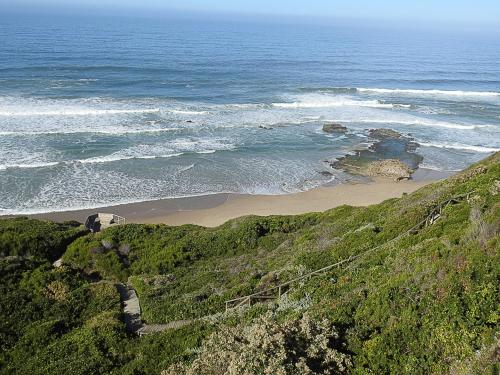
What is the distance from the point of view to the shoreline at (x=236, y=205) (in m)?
28.8

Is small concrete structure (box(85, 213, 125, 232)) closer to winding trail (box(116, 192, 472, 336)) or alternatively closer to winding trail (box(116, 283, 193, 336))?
winding trail (box(116, 283, 193, 336))

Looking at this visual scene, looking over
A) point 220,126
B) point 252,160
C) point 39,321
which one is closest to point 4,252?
point 39,321

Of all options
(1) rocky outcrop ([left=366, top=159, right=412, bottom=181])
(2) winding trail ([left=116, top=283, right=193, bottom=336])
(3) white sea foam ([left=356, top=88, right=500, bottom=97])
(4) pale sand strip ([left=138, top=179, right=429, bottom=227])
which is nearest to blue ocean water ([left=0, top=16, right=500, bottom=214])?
(3) white sea foam ([left=356, top=88, right=500, bottom=97])

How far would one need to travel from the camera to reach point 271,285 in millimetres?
13633

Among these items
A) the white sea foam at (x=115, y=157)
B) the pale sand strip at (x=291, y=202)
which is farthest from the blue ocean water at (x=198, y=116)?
the pale sand strip at (x=291, y=202)

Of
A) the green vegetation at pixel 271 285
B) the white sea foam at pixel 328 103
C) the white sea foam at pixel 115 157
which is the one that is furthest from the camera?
the white sea foam at pixel 328 103

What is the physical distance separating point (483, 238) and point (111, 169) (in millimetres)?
29889

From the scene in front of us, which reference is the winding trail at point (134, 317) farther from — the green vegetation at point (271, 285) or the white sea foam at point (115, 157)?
the white sea foam at point (115, 157)

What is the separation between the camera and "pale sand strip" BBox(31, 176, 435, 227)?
2884 cm

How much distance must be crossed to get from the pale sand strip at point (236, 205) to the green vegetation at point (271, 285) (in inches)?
296

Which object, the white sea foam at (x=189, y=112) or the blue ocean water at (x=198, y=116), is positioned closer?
the blue ocean water at (x=198, y=116)

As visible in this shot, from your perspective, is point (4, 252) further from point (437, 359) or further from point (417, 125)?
point (417, 125)

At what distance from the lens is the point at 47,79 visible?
59.8 m

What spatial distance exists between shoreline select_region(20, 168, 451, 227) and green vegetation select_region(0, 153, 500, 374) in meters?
7.44
